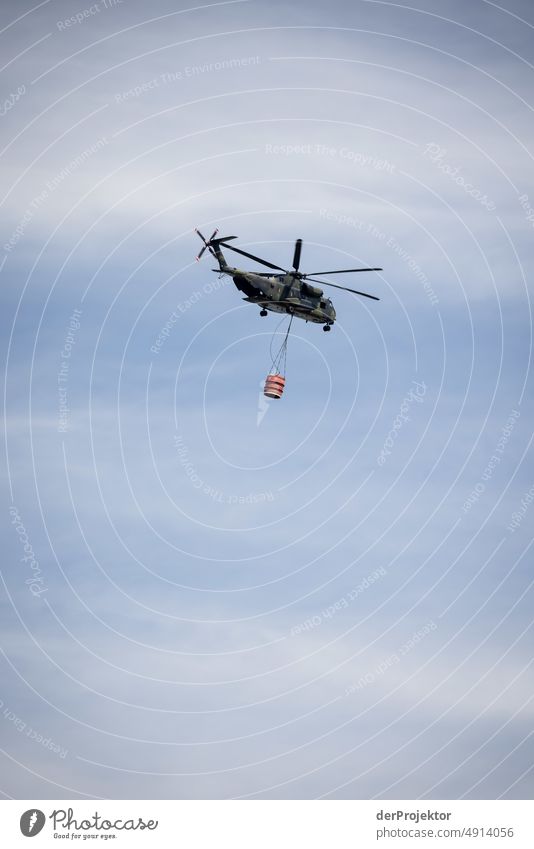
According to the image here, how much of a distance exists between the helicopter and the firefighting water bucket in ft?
21.0

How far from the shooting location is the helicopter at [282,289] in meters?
123

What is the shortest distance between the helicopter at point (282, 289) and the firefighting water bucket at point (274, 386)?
21.0 ft

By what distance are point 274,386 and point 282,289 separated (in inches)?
335

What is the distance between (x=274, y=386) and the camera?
12194 cm

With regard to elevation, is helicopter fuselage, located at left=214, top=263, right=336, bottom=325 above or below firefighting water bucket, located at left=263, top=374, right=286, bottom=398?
above

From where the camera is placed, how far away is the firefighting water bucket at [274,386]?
4783 inches

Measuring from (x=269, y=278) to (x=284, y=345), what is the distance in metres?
Answer: 11.7

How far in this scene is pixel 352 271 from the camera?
123 meters

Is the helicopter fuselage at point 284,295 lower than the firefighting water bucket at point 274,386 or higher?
higher

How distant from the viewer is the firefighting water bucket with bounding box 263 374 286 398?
12150 centimetres

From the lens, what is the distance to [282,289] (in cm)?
12506
